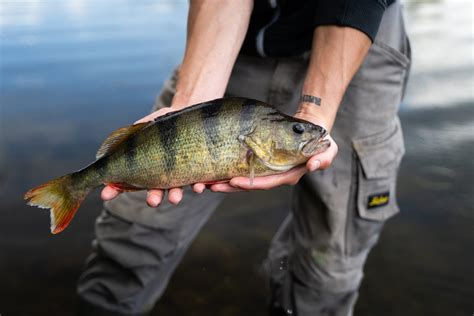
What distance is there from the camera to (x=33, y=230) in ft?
13.1

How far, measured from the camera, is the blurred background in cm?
342

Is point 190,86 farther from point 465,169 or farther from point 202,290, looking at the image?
point 465,169

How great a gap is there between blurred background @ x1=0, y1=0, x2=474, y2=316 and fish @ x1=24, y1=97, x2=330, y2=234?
1.68 meters

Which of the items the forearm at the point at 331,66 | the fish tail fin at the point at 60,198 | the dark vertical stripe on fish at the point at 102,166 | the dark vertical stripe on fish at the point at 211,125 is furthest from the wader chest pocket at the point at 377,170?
the fish tail fin at the point at 60,198

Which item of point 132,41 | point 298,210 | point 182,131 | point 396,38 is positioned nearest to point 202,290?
point 298,210

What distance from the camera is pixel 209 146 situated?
194 cm

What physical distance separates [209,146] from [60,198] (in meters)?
0.76

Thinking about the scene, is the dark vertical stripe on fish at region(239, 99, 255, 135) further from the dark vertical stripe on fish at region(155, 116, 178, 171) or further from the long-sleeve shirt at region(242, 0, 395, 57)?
the long-sleeve shirt at region(242, 0, 395, 57)

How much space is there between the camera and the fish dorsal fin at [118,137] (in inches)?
81.1

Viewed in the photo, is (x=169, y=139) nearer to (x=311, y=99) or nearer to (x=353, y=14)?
(x=311, y=99)

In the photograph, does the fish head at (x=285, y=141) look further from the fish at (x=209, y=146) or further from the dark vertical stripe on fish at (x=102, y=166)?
the dark vertical stripe on fish at (x=102, y=166)

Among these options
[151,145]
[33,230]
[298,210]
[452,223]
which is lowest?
[452,223]

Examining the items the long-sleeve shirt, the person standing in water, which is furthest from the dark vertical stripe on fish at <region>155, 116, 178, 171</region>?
the long-sleeve shirt

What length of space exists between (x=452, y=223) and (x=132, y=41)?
6.70 m
